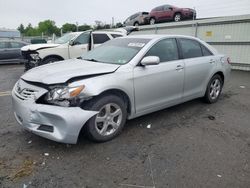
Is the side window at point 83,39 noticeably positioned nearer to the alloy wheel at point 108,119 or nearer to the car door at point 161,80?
the car door at point 161,80

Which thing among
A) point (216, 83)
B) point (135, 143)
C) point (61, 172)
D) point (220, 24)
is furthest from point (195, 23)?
point (61, 172)

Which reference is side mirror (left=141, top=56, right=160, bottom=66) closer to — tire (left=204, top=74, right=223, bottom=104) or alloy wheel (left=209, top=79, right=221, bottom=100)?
tire (left=204, top=74, right=223, bottom=104)

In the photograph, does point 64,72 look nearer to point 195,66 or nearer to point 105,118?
point 105,118

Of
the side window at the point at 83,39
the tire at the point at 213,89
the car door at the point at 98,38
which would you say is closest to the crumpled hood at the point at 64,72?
the tire at the point at 213,89

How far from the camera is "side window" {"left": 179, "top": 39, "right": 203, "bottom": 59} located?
466 centimetres

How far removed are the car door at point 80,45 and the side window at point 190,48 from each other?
4745 mm

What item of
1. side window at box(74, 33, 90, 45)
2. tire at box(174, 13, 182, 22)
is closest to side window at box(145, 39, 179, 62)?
side window at box(74, 33, 90, 45)

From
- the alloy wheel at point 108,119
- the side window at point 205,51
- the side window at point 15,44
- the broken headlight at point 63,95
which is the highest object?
the side window at point 15,44

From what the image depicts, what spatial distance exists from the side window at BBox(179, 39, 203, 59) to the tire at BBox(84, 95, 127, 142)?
1926 mm

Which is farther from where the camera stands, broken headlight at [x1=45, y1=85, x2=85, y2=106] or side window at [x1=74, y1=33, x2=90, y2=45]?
side window at [x1=74, y1=33, x2=90, y2=45]

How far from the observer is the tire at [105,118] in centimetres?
323

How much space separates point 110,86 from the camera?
10.9ft

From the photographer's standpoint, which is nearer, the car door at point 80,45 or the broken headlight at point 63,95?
the broken headlight at point 63,95

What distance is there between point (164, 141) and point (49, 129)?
173 centimetres
